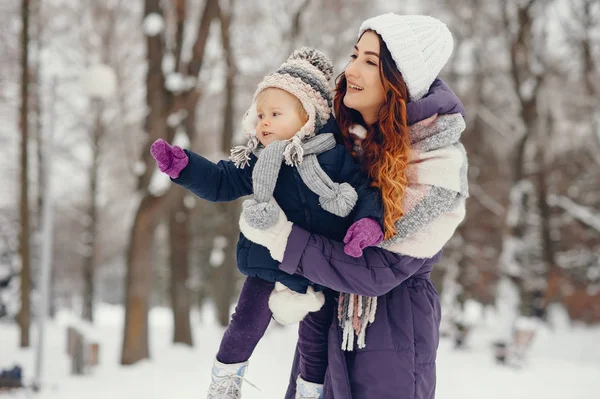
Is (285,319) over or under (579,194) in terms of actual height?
under

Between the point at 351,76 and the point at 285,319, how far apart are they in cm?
93

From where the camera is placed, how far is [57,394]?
286 inches

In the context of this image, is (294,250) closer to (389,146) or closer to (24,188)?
(389,146)

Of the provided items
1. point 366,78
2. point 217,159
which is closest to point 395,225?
point 366,78

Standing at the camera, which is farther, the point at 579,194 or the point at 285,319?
the point at 579,194

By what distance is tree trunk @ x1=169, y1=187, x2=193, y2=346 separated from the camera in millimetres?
10969

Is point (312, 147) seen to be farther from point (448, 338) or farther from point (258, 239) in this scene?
point (448, 338)

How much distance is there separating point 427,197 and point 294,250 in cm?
48

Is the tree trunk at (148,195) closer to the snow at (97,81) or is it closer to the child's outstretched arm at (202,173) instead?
the snow at (97,81)

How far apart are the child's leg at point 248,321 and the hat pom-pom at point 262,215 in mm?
328

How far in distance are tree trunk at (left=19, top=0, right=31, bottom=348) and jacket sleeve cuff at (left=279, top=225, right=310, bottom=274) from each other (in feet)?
35.8

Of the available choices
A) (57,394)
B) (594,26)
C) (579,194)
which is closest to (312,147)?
(57,394)

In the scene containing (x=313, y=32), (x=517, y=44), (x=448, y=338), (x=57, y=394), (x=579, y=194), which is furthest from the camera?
(x=579, y=194)

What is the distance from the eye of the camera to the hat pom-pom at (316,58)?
2.39 metres
